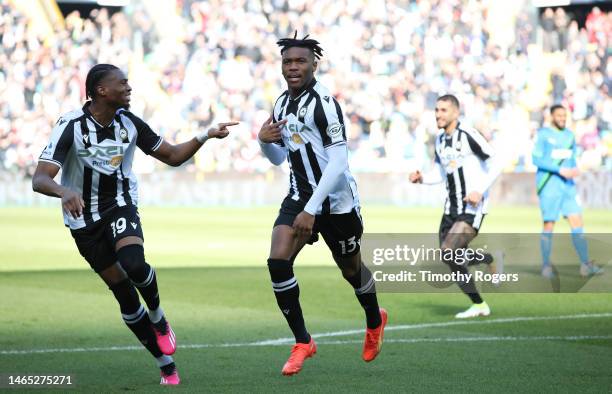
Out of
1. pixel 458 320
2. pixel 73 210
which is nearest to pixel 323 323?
pixel 458 320

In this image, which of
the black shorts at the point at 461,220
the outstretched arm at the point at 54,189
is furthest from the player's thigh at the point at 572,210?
the outstretched arm at the point at 54,189

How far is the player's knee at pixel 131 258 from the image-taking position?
22.4 feet

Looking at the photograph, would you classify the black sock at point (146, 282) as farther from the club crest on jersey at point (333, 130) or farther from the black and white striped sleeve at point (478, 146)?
the black and white striped sleeve at point (478, 146)

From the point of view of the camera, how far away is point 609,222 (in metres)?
24.2

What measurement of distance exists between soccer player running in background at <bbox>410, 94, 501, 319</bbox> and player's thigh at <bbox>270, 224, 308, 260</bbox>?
Answer: 150 inches

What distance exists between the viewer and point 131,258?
268 inches

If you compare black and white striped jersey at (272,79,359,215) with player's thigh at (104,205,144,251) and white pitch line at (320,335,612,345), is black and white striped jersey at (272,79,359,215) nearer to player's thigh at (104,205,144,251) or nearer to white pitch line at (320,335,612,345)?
player's thigh at (104,205,144,251)

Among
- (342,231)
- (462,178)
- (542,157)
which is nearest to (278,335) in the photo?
(342,231)

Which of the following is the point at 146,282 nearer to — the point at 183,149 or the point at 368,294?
the point at 183,149

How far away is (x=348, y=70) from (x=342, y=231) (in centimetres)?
2547

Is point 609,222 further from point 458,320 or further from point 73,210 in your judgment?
point 73,210

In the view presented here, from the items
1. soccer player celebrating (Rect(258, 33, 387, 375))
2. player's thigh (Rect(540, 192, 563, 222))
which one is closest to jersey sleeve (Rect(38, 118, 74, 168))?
soccer player celebrating (Rect(258, 33, 387, 375))

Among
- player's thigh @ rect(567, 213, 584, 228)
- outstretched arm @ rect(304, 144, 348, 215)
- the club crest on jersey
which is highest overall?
the club crest on jersey

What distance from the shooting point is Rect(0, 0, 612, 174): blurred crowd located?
101 feet
